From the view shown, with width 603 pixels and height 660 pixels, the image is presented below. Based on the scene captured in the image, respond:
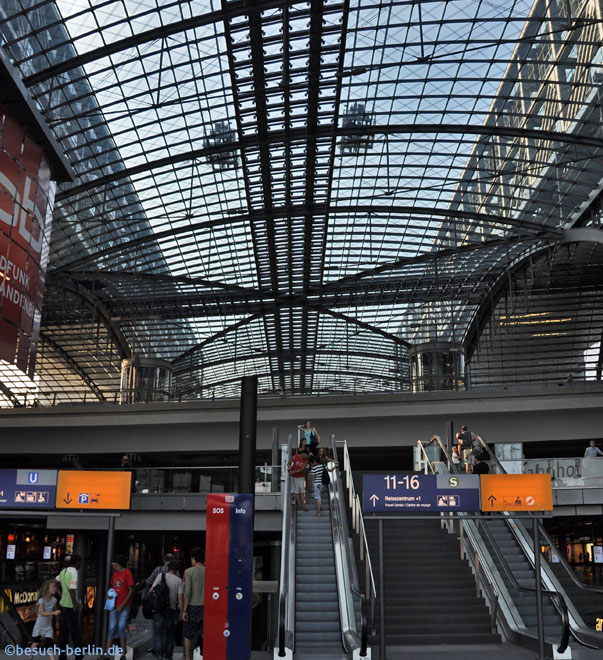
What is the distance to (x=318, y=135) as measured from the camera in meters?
33.3

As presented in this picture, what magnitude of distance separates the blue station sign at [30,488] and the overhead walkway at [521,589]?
6685mm

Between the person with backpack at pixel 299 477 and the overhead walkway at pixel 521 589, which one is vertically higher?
the person with backpack at pixel 299 477

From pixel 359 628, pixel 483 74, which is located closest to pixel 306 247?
pixel 483 74

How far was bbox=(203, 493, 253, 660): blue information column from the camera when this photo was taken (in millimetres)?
11727

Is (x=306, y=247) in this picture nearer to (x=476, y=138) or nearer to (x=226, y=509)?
(x=476, y=138)

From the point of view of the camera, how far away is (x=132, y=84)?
98.3ft

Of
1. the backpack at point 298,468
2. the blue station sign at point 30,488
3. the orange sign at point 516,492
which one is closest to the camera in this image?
the blue station sign at point 30,488

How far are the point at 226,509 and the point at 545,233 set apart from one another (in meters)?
33.0

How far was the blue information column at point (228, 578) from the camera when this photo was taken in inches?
462

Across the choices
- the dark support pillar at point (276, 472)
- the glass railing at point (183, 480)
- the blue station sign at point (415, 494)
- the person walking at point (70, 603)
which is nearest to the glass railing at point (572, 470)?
the dark support pillar at point (276, 472)

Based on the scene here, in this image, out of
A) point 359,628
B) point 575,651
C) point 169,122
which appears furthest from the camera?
point 169,122

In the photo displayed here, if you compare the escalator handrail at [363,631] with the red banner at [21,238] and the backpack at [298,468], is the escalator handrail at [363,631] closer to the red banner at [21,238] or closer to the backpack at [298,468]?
the backpack at [298,468]

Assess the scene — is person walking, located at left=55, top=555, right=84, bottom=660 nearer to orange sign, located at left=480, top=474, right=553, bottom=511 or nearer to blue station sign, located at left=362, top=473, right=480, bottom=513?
blue station sign, located at left=362, top=473, right=480, bottom=513

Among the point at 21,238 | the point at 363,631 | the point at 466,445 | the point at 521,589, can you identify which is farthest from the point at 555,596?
the point at 21,238
